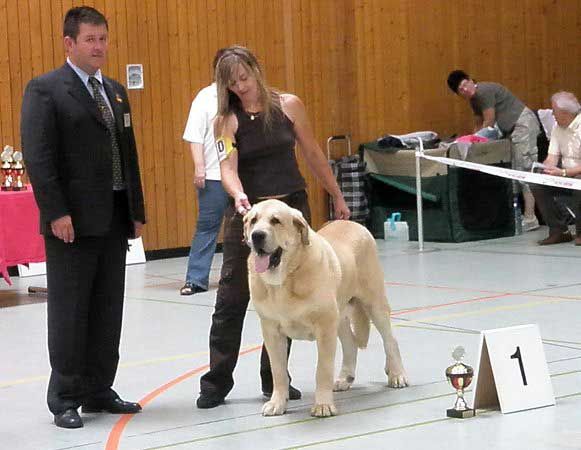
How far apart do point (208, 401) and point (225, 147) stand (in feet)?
3.81

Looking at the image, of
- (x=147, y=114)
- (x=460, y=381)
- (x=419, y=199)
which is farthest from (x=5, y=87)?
(x=460, y=381)

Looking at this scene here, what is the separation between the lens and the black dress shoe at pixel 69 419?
504 cm

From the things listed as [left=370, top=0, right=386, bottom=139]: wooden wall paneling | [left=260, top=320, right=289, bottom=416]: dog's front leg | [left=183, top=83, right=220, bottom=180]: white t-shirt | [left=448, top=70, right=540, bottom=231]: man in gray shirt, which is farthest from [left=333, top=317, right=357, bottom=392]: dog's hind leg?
[left=370, top=0, right=386, bottom=139]: wooden wall paneling

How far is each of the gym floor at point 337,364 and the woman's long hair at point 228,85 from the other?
1.33 meters

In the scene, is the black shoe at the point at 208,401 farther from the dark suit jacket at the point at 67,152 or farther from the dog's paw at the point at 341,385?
the dark suit jacket at the point at 67,152

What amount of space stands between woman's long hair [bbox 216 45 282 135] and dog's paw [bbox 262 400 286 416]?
124 cm

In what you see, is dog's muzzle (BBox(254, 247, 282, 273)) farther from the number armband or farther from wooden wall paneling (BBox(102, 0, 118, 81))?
wooden wall paneling (BBox(102, 0, 118, 81))

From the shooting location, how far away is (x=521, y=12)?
48.9 feet

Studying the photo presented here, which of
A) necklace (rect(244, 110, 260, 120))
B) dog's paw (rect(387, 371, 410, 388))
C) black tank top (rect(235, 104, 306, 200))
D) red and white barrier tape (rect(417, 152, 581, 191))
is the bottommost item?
dog's paw (rect(387, 371, 410, 388))

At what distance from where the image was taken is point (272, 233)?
4809 mm

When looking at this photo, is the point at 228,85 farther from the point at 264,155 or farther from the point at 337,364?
the point at 337,364

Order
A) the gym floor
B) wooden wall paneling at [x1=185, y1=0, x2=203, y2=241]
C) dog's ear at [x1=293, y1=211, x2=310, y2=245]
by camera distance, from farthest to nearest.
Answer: wooden wall paneling at [x1=185, y1=0, x2=203, y2=241] → dog's ear at [x1=293, y1=211, x2=310, y2=245] → the gym floor

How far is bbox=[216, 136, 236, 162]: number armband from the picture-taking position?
5246mm

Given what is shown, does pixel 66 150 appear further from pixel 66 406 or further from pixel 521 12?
pixel 521 12
